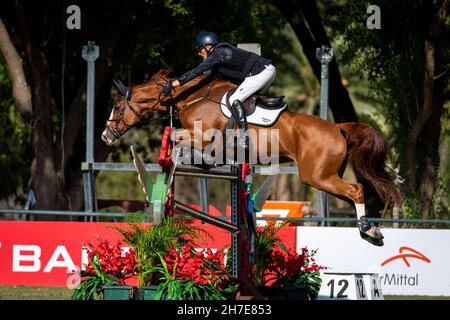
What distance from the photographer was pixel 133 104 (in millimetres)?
10609

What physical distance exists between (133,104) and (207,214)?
99.0 inches

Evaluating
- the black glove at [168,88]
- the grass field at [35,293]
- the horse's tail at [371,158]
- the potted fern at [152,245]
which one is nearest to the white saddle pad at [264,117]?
the horse's tail at [371,158]

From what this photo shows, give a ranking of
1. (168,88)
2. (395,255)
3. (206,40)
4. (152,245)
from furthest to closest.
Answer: (395,255)
(168,88)
(206,40)
(152,245)

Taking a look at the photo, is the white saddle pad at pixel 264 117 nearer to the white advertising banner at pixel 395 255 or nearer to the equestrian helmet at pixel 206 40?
the equestrian helmet at pixel 206 40

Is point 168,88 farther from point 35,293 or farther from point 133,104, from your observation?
point 35,293

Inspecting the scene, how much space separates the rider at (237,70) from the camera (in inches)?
387

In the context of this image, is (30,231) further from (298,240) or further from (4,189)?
(4,189)

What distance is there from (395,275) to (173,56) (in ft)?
32.6

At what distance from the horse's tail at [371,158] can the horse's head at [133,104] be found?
2.22 m

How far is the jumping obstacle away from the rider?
3.97 ft

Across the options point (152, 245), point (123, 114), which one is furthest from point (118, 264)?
point (123, 114)
